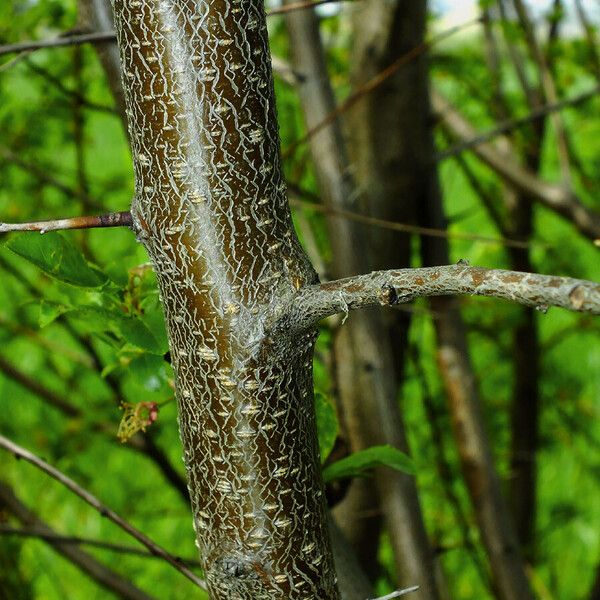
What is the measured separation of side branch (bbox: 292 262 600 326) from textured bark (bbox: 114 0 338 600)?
0.04 metres

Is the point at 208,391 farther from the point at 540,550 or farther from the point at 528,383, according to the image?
the point at 540,550

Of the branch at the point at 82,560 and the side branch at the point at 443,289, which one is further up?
the side branch at the point at 443,289

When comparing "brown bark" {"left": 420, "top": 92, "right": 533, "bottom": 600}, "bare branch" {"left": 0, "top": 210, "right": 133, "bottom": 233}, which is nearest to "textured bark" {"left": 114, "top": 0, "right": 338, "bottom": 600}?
"bare branch" {"left": 0, "top": 210, "right": 133, "bottom": 233}

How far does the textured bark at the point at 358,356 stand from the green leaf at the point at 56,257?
0.55 metres

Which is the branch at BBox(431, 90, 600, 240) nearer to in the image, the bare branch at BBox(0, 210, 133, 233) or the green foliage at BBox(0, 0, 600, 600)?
the green foliage at BBox(0, 0, 600, 600)

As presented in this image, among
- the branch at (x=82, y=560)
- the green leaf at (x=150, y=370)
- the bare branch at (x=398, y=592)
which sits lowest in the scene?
the branch at (x=82, y=560)

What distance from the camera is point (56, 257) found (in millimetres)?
540

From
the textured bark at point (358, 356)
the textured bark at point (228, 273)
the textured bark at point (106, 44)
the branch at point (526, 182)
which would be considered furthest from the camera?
the branch at point (526, 182)

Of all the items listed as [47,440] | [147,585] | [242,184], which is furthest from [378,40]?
[147,585]

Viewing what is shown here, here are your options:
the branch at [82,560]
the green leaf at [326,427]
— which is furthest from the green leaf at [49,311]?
the branch at [82,560]

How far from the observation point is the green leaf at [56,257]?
0.51 meters

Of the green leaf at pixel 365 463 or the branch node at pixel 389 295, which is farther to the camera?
the green leaf at pixel 365 463

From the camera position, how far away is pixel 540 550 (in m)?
2.12

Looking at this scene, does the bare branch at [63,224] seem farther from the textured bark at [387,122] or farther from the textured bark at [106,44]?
the textured bark at [387,122]
